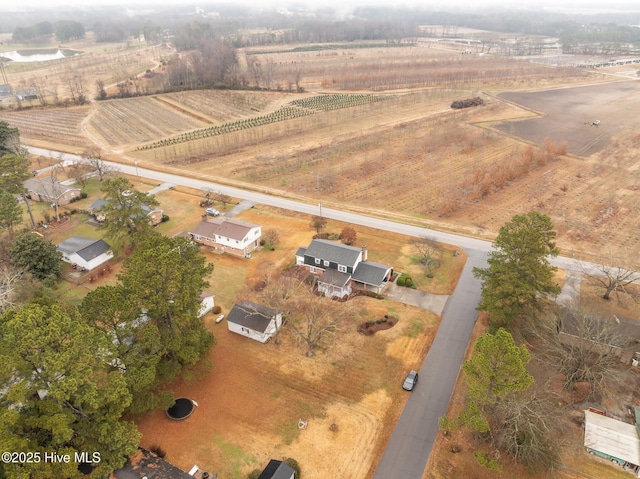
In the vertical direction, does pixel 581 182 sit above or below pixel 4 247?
above

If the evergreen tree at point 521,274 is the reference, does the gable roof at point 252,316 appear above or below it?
below

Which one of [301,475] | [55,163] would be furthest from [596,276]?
[55,163]

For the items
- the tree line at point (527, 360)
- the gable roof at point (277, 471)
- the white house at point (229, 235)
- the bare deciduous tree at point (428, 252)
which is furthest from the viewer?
the white house at point (229, 235)

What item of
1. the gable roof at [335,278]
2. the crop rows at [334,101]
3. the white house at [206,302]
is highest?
the crop rows at [334,101]

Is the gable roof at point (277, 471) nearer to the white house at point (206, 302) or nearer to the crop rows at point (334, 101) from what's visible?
the white house at point (206, 302)

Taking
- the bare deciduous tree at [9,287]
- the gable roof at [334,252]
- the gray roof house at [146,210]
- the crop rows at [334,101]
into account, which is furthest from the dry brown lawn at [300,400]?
the crop rows at [334,101]

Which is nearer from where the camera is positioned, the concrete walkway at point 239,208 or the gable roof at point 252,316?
the gable roof at point 252,316

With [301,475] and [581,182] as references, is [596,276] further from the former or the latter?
[301,475]
